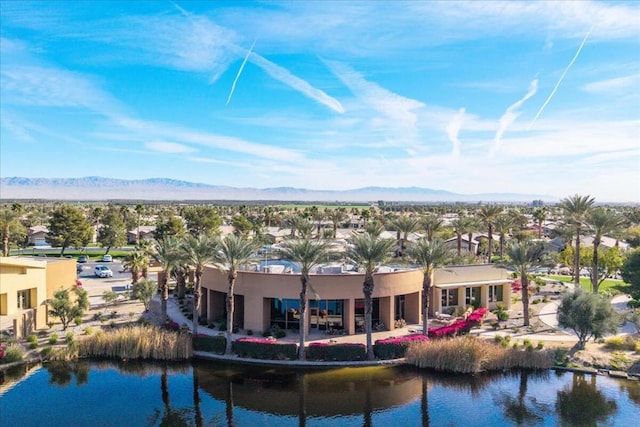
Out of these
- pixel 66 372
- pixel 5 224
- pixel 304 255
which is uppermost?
pixel 5 224

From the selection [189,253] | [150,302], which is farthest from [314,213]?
[189,253]

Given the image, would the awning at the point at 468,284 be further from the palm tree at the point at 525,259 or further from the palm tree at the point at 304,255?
the palm tree at the point at 304,255

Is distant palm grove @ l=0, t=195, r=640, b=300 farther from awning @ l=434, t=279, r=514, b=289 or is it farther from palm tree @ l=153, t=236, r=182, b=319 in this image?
awning @ l=434, t=279, r=514, b=289

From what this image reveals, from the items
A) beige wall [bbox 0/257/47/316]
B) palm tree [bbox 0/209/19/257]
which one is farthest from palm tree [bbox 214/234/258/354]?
palm tree [bbox 0/209/19/257]

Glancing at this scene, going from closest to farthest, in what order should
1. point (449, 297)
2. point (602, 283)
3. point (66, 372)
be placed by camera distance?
point (66, 372) < point (449, 297) < point (602, 283)

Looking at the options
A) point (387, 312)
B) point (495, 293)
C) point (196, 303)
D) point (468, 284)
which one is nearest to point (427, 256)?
point (387, 312)

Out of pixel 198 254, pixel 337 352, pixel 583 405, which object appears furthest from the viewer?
pixel 198 254

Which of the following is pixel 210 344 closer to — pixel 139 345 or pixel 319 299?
pixel 139 345

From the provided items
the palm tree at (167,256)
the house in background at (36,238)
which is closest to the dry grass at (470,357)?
the palm tree at (167,256)
